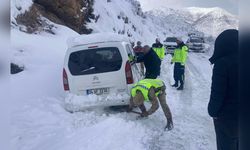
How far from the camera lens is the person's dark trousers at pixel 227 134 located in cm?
388

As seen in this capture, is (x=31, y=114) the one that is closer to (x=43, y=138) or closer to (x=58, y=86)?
(x=43, y=138)

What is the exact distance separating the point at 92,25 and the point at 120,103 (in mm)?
15276

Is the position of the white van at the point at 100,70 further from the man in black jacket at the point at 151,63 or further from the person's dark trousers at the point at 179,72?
the person's dark trousers at the point at 179,72

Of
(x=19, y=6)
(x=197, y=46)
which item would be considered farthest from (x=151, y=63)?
(x=197, y=46)

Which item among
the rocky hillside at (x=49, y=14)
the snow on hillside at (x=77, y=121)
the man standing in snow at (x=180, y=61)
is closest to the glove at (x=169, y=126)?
the snow on hillside at (x=77, y=121)

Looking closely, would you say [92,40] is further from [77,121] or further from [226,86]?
[226,86]

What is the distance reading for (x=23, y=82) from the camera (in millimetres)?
9656

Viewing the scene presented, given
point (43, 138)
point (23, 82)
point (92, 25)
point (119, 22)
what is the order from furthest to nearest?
1. point (119, 22)
2. point (92, 25)
3. point (23, 82)
4. point (43, 138)

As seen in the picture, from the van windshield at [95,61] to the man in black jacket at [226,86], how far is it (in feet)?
14.3

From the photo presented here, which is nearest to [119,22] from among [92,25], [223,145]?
[92,25]

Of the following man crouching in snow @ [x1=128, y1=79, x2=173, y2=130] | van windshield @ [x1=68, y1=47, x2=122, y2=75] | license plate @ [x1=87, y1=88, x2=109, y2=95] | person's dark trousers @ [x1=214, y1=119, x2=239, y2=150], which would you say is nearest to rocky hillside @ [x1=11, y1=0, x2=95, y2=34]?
van windshield @ [x1=68, y1=47, x2=122, y2=75]

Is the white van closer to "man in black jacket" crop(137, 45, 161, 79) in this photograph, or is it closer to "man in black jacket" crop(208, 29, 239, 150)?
"man in black jacket" crop(137, 45, 161, 79)

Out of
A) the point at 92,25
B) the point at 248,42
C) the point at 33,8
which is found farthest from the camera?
the point at 92,25

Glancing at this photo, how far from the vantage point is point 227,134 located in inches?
154
